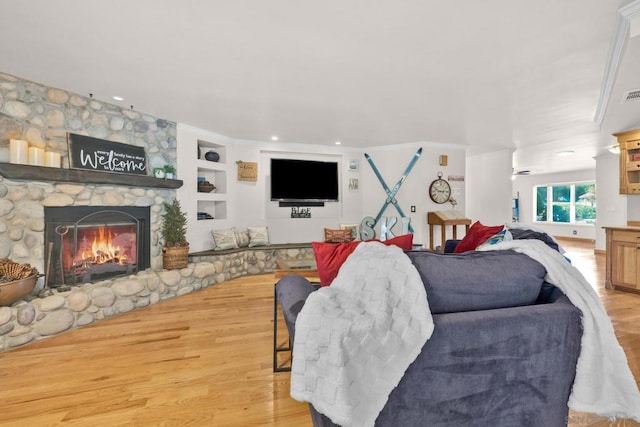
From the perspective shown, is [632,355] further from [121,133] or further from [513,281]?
[121,133]

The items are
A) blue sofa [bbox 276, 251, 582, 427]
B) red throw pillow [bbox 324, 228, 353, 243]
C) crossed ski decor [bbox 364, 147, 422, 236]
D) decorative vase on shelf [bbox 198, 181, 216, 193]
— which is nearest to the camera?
blue sofa [bbox 276, 251, 582, 427]

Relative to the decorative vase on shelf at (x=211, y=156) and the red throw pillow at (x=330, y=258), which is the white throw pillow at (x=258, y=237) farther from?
the red throw pillow at (x=330, y=258)

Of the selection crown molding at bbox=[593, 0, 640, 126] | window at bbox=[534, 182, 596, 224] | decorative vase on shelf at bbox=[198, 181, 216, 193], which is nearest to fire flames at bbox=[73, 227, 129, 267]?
decorative vase on shelf at bbox=[198, 181, 216, 193]

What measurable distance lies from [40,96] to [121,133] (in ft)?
2.56

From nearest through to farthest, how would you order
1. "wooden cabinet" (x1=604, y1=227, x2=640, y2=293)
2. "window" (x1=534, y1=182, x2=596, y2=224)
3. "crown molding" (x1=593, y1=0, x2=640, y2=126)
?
"crown molding" (x1=593, y1=0, x2=640, y2=126) < "wooden cabinet" (x1=604, y1=227, x2=640, y2=293) < "window" (x1=534, y1=182, x2=596, y2=224)

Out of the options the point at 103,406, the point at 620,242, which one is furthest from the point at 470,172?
the point at 103,406

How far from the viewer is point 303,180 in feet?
18.5

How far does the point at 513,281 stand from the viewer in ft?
3.82

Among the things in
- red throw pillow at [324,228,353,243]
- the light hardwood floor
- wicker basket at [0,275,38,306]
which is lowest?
the light hardwood floor

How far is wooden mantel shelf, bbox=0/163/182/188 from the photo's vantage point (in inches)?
106

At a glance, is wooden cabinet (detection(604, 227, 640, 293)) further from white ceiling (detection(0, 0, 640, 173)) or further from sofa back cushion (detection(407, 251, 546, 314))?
sofa back cushion (detection(407, 251, 546, 314))

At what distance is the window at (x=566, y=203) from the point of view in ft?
29.7

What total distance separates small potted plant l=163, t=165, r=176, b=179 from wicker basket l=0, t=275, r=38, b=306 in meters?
1.83

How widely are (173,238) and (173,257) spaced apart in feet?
0.81
